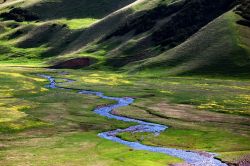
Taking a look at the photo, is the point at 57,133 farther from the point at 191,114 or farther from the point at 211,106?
the point at 211,106

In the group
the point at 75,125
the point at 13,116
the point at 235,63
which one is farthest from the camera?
the point at 235,63

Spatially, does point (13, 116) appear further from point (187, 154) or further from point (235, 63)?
point (235, 63)

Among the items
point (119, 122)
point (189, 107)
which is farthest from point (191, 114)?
point (119, 122)

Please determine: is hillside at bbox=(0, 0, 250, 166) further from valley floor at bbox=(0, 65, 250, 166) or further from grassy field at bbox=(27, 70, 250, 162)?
valley floor at bbox=(0, 65, 250, 166)

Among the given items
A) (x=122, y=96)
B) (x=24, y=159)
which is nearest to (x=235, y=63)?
(x=122, y=96)

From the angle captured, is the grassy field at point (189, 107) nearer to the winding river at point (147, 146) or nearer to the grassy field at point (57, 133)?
the winding river at point (147, 146)

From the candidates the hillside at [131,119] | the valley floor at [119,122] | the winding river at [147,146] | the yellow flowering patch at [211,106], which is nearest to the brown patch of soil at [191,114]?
the valley floor at [119,122]

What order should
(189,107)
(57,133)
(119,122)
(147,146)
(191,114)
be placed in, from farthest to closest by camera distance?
(189,107) < (191,114) < (119,122) < (57,133) < (147,146)

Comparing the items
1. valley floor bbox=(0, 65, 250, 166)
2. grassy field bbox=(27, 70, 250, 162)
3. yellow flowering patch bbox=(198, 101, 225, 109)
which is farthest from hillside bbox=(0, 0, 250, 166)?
yellow flowering patch bbox=(198, 101, 225, 109)

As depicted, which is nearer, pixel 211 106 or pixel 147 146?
pixel 147 146
